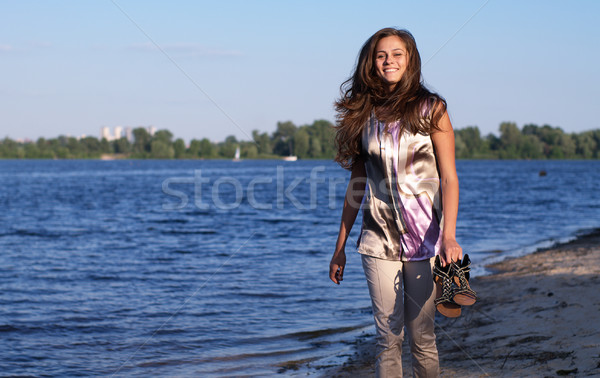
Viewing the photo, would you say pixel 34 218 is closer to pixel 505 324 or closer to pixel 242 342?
pixel 242 342

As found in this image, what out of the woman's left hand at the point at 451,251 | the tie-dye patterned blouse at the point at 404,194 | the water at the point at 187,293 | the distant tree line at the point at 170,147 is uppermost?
the distant tree line at the point at 170,147

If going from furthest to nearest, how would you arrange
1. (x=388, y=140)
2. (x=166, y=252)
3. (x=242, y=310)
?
(x=166, y=252), (x=242, y=310), (x=388, y=140)

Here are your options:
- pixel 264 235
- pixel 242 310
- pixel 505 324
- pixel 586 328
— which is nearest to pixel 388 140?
→ pixel 586 328

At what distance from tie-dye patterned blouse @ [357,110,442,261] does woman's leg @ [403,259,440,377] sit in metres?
0.08

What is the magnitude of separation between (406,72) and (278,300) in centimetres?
698

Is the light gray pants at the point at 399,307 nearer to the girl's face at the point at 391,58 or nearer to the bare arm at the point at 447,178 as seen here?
the bare arm at the point at 447,178

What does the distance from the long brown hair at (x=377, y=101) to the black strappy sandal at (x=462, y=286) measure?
723 mm

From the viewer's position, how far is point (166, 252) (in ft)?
53.3

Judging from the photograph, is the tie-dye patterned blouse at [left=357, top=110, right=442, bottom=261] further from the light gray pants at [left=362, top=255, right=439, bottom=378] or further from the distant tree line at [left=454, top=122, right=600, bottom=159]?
the distant tree line at [left=454, top=122, right=600, bottom=159]

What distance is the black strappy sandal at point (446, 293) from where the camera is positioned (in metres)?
3.00

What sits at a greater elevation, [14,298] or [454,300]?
[454,300]

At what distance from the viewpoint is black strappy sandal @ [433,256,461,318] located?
2996mm

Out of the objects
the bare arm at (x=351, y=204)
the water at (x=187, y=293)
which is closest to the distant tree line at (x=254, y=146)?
the water at (x=187, y=293)

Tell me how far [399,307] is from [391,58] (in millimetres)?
1398
